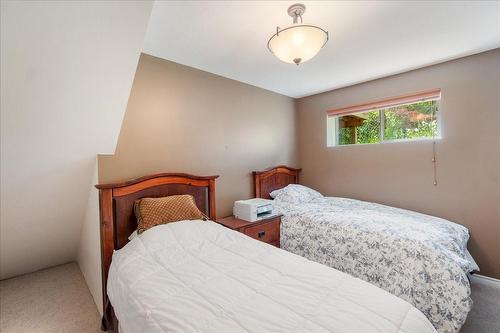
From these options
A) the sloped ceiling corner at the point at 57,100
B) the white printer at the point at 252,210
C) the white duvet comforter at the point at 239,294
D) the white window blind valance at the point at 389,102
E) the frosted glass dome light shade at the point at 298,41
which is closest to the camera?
the white duvet comforter at the point at 239,294

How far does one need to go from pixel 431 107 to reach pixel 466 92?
333 mm

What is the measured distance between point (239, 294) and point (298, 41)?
1.48m

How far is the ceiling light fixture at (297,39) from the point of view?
141 cm

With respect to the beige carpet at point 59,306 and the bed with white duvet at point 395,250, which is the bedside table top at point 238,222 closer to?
the bed with white duvet at point 395,250

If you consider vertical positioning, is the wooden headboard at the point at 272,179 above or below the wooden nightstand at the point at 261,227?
above

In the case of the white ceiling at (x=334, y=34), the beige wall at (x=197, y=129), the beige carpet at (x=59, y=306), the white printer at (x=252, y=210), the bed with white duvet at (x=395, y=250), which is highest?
the white ceiling at (x=334, y=34)

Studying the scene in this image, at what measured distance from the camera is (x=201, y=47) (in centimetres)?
207

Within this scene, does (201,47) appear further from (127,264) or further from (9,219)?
(9,219)

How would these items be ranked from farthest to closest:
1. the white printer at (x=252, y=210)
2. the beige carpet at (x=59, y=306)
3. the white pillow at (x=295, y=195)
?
the white pillow at (x=295, y=195) < the white printer at (x=252, y=210) < the beige carpet at (x=59, y=306)

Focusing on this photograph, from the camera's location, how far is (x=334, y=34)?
6.25ft

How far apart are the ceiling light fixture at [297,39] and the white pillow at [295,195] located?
6.15ft

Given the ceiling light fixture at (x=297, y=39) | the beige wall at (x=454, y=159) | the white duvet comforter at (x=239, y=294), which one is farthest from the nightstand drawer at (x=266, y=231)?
the ceiling light fixture at (x=297, y=39)

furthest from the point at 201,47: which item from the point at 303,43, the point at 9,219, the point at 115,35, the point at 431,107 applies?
the point at 431,107

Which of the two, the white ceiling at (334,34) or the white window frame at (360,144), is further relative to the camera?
the white window frame at (360,144)
